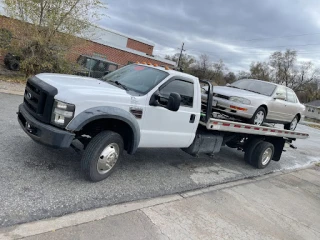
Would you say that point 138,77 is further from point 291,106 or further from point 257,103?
point 291,106

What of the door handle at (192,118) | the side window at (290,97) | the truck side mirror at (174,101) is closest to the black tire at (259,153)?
the side window at (290,97)

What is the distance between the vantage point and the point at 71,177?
15.0 feet

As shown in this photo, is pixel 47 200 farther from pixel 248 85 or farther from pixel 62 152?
pixel 248 85

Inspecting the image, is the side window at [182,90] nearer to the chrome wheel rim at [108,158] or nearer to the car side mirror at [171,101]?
the car side mirror at [171,101]

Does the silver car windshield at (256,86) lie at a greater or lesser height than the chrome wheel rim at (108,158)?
greater

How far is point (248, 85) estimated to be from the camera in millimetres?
8695

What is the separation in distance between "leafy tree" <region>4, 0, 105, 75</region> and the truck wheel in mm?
10103

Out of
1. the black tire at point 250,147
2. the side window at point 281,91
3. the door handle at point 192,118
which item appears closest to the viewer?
the door handle at point 192,118

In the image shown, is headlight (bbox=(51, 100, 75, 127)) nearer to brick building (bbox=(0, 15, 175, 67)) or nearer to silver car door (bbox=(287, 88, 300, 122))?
silver car door (bbox=(287, 88, 300, 122))

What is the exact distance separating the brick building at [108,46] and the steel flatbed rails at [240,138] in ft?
32.0

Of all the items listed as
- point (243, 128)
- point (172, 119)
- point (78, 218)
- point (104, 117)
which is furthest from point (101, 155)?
point (243, 128)

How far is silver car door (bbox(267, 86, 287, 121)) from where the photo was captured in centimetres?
818

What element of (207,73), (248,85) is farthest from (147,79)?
(207,73)

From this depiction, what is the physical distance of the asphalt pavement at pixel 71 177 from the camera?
3.70 metres
